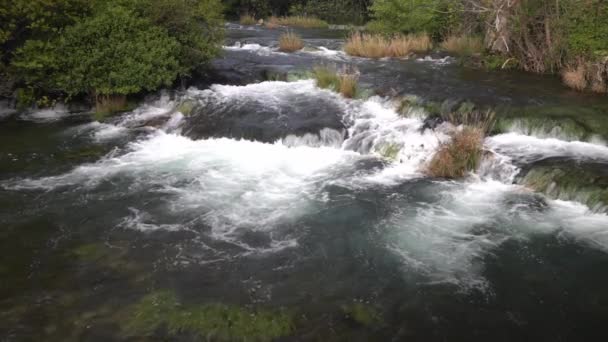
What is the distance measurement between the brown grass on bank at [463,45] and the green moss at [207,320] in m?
15.2

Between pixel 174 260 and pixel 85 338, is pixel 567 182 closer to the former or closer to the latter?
pixel 174 260

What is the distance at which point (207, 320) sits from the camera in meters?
5.95

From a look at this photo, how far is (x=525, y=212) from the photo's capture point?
28.2 feet

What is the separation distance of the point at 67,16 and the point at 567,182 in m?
13.6

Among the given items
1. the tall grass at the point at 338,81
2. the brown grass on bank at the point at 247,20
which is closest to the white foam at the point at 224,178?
Answer: the tall grass at the point at 338,81

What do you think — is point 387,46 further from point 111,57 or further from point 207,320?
point 207,320

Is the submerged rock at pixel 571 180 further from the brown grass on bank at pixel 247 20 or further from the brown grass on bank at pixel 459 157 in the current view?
the brown grass on bank at pixel 247 20

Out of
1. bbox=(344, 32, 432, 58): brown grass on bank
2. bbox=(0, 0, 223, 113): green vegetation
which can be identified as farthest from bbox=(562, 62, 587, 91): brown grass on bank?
bbox=(0, 0, 223, 113): green vegetation

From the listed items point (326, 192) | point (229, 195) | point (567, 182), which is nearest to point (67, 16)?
point (229, 195)

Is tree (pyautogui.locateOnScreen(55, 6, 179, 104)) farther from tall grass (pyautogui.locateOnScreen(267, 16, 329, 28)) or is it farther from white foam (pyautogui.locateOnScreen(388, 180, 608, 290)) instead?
tall grass (pyautogui.locateOnScreen(267, 16, 329, 28))

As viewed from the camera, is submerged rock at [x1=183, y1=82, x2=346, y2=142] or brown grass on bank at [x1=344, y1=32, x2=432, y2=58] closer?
submerged rock at [x1=183, y1=82, x2=346, y2=142]

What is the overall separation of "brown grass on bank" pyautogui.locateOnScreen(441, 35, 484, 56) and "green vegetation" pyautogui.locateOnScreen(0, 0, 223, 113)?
35.5 feet

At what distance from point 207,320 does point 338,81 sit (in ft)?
33.0

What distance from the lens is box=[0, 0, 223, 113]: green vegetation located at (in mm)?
13312
